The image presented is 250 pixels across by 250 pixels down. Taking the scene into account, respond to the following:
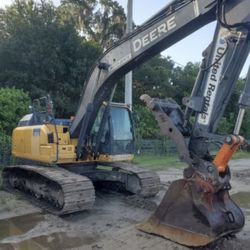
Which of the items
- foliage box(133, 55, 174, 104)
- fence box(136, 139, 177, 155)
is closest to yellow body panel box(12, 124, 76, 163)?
fence box(136, 139, 177, 155)

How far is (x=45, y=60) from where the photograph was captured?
22.6m

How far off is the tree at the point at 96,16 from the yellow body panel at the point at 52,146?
25.1 meters

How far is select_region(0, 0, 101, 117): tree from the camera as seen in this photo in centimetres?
2231

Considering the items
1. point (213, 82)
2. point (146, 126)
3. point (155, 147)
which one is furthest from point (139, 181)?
point (146, 126)

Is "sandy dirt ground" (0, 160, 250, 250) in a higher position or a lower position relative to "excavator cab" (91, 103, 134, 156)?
lower

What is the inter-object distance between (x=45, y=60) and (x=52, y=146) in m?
15.5

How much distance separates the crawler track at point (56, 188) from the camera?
22.8 feet

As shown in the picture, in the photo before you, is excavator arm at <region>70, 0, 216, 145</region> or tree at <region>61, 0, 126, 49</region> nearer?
excavator arm at <region>70, 0, 216, 145</region>

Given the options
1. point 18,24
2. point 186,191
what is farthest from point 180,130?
point 18,24

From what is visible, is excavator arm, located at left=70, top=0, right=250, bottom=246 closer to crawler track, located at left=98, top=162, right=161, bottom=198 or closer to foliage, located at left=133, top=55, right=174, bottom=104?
crawler track, located at left=98, top=162, right=161, bottom=198

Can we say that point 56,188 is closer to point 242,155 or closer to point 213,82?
point 213,82

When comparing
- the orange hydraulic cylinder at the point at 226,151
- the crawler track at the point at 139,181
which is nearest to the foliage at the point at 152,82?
the crawler track at the point at 139,181

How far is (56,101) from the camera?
72.7ft

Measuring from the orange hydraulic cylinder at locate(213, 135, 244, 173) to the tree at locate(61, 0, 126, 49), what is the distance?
28803 millimetres
